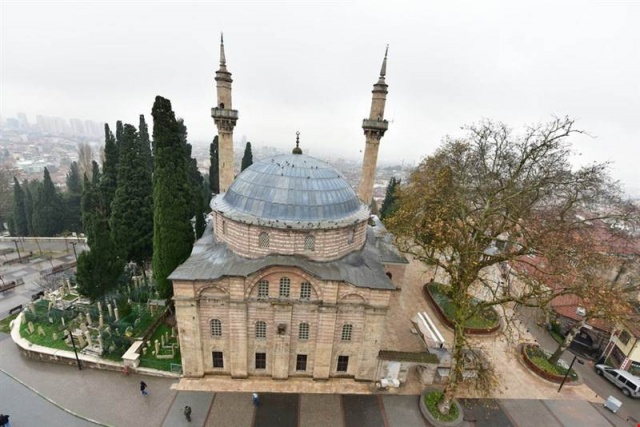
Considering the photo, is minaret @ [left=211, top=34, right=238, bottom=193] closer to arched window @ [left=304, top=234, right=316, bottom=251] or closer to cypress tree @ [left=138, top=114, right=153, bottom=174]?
arched window @ [left=304, top=234, right=316, bottom=251]

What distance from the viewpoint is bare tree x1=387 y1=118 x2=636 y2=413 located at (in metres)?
16.3

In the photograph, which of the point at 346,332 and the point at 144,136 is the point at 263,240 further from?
the point at 144,136

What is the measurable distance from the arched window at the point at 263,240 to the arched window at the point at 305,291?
3.33 m

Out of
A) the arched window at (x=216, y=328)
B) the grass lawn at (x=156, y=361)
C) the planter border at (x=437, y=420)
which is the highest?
the arched window at (x=216, y=328)

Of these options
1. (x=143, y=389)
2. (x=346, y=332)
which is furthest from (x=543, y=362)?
(x=143, y=389)

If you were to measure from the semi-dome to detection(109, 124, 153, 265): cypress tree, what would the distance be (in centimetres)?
1203

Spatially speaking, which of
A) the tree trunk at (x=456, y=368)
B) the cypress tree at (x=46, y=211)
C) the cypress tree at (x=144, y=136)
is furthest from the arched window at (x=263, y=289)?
the cypress tree at (x=46, y=211)

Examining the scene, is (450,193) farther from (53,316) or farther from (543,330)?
(53,316)

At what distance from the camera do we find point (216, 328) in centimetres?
1834

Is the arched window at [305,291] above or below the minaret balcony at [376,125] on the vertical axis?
below

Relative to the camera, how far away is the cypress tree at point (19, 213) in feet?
147

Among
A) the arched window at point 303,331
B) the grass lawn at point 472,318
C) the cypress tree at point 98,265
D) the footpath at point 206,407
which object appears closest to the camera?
the footpath at point 206,407

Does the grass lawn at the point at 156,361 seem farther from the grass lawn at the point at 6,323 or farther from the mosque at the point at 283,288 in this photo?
the grass lawn at the point at 6,323

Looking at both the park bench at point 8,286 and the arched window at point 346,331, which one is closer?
the arched window at point 346,331
